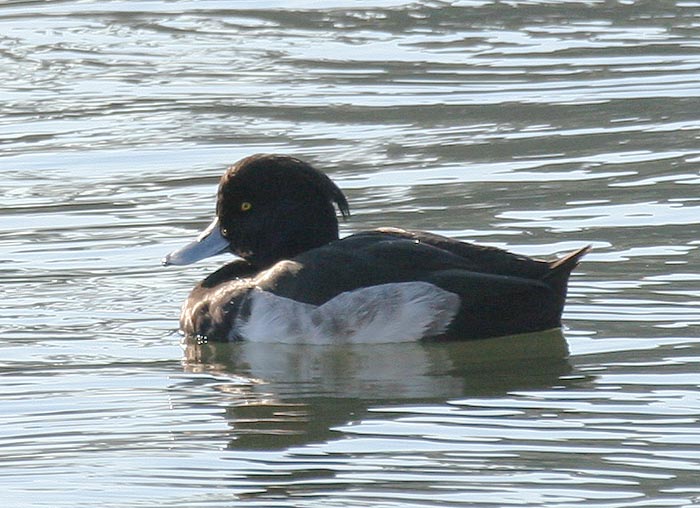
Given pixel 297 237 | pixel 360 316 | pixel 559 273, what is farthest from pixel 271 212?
pixel 559 273

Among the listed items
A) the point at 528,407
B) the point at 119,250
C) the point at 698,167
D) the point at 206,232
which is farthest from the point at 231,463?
the point at 698,167

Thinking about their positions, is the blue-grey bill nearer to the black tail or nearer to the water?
the water

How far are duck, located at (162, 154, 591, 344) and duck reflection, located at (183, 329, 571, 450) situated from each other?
0.08m

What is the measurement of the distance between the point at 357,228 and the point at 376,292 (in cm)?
210

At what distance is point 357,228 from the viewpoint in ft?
33.9

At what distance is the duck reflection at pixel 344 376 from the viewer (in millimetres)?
7281

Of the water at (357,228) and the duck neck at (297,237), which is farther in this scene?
the duck neck at (297,237)

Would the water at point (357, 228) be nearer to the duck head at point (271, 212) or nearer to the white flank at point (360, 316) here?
the white flank at point (360, 316)

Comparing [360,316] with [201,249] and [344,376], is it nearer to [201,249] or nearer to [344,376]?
[344,376]

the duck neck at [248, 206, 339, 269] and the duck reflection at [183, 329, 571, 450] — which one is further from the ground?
the duck neck at [248, 206, 339, 269]

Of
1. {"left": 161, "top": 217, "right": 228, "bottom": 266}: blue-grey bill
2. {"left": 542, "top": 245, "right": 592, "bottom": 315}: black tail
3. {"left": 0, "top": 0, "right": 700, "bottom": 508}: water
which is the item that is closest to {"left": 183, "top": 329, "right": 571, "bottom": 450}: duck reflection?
{"left": 0, "top": 0, "right": 700, "bottom": 508}: water

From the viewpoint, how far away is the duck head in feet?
29.1

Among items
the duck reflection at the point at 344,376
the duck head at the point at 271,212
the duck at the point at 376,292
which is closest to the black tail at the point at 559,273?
the duck at the point at 376,292

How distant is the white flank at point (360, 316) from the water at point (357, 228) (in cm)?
8
